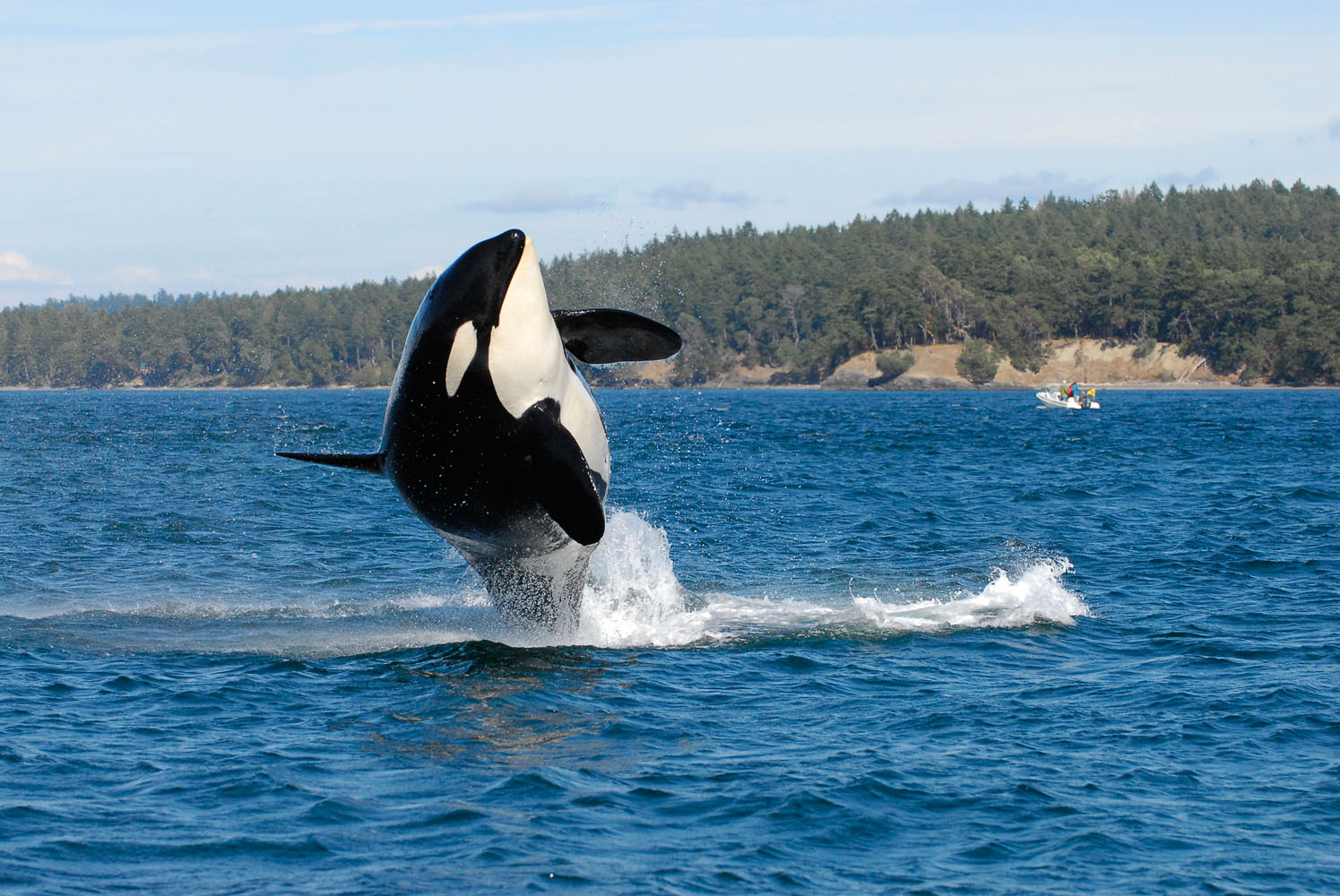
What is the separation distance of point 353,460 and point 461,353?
149 cm

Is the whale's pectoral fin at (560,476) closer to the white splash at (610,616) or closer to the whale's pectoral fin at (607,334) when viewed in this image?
the whale's pectoral fin at (607,334)

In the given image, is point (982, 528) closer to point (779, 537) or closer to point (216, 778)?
point (779, 537)

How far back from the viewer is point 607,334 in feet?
40.2

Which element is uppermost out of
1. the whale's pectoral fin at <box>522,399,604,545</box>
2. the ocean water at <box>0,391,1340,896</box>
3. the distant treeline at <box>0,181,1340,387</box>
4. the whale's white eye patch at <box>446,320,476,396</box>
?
the distant treeline at <box>0,181,1340,387</box>

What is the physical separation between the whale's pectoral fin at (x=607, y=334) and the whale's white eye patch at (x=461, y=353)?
150 cm

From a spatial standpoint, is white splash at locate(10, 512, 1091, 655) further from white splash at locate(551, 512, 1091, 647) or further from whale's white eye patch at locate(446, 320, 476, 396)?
whale's white eye patch at locate(446, 320, 476, 396)

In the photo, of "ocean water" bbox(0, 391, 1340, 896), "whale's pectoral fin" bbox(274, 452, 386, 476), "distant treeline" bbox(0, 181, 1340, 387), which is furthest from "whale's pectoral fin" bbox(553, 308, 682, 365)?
"distant treeline" bbox(0, 181, 1340, 387)

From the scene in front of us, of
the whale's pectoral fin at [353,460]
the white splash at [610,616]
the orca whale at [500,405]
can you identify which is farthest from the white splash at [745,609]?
the whale's pectoral fin at [353,460]

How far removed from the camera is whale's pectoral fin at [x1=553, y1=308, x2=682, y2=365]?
12172mm

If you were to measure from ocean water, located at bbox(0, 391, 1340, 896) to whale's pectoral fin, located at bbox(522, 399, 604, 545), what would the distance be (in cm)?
186

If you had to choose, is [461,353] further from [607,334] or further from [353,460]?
[607,334]

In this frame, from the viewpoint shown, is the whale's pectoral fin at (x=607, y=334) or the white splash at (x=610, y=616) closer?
the whale's pectoral fin at (x=607, y=334)

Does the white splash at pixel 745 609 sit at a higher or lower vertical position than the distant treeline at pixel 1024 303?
lower

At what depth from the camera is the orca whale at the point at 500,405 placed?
35.0 ft
